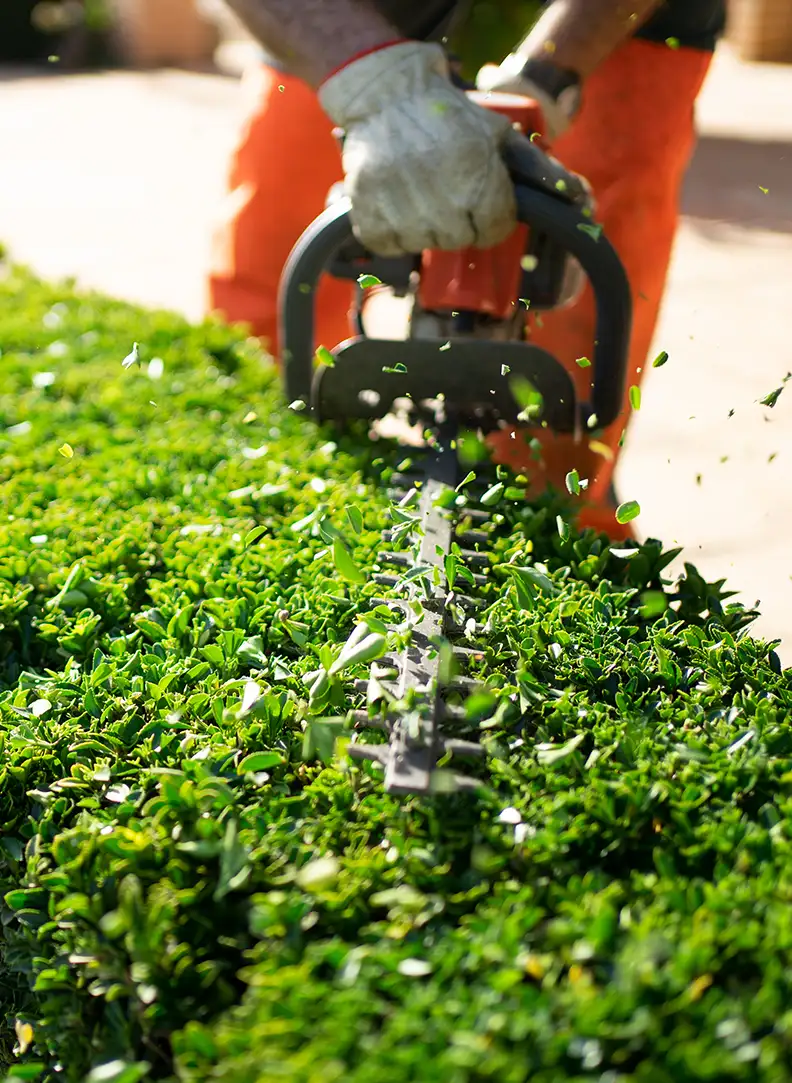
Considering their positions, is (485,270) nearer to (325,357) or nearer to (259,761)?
(325,357)

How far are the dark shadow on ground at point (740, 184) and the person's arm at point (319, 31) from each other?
210 inches

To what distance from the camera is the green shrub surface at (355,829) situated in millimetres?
1032

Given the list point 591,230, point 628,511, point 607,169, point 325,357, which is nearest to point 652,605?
point 628,511

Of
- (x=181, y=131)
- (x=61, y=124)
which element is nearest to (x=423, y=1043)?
(x=181, y=131)

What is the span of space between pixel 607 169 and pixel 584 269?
2.65 ft

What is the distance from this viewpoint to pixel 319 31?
2199mm

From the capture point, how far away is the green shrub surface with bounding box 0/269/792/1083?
1.03 meters

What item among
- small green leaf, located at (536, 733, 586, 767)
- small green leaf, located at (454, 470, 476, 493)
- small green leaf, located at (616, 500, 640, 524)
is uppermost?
small green leaf, located at (616, 500, 640, 524)

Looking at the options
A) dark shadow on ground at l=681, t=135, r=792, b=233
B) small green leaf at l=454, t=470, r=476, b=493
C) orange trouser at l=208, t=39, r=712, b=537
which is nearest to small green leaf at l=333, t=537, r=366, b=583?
small green leaf at l=454, t=470, r=476, b=493

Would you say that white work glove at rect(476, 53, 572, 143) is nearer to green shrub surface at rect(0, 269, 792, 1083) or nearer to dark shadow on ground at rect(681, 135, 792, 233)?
green shrub surface at rect(0, 269, 792, 1083)

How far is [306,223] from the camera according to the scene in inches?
123

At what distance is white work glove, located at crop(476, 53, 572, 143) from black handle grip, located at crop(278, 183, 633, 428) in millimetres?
323

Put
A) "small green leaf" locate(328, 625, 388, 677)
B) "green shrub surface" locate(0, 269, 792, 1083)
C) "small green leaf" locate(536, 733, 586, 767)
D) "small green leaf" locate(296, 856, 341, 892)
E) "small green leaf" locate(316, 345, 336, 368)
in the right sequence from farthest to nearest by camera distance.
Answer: "small green leaf" locate(316, 345, 336, 368)
"small green leaf" locate(328, 625, 388, 677)
"small green leaf" locate(536, 733, 586, 767)
"small green leaf" locate(296, 856, 341, 892)
"green shrub surface" locate(0, 269, 792, 1083)

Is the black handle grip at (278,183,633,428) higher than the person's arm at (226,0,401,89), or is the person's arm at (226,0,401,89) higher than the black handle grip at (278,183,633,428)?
the person's arm at (226,0,401,89)
